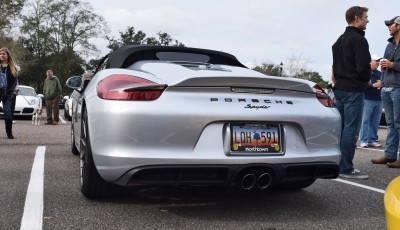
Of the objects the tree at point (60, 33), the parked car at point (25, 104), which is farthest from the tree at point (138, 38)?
the parked car at point (25, 104)

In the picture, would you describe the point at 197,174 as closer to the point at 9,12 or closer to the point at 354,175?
the point at 354,175

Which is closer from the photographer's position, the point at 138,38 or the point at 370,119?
the point at 370,119

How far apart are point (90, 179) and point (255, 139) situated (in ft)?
4.11

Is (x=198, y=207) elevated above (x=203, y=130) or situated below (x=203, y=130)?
below

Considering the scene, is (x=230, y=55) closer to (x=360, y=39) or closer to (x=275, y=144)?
(x=360, y=39)

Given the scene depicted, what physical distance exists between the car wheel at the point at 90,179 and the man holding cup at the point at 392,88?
3889 millimetres

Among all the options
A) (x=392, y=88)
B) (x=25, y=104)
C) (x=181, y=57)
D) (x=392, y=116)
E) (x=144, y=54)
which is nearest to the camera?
(x=144, y=54)

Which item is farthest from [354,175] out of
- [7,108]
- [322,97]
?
[7,108]

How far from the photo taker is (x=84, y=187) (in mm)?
3426

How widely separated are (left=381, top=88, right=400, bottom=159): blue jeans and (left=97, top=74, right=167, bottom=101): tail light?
381cm

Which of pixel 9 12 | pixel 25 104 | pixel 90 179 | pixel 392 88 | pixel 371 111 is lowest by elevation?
pixel 25 104

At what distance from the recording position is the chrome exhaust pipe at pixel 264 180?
3000mm

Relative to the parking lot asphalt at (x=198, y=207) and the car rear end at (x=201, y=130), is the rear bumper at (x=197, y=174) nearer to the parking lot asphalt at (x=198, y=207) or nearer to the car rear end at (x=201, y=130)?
the car rear end at (x=201, y=130)

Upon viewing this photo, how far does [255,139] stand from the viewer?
3006 mm
